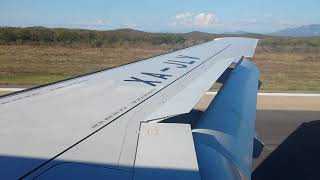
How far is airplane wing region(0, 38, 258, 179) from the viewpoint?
1780mm

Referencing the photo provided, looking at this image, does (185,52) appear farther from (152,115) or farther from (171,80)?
(152,115)

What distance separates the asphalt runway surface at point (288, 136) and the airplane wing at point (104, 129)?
43.7 inches

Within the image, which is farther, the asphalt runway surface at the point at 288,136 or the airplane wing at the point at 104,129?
the asphalt runway surface at the point at 288,136

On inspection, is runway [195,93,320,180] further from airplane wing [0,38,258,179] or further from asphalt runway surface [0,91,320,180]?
airplane wing [0,38,258,179]

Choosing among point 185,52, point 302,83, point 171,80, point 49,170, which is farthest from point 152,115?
point 302,83

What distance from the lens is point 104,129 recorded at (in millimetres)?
2330

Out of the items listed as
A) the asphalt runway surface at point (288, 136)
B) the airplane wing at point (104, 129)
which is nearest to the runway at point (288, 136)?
the asphalt runway surface at point (288, 136)

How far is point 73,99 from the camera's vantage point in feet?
9.98

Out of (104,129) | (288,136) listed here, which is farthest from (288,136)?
(104,129)

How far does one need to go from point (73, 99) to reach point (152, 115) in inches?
29.3

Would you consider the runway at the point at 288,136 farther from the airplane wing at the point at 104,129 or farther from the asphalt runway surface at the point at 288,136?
the airplane wing at the point at 104,129

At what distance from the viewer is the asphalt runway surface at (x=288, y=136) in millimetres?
6328

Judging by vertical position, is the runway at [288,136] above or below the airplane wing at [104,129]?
below

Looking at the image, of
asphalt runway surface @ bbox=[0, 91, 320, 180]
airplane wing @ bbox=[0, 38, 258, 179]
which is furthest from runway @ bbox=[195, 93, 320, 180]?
airplane wing @ bbox=[0, 38, 258, 179]
